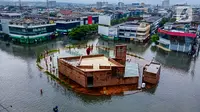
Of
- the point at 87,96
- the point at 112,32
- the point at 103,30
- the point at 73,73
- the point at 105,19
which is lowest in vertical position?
the point at 87,96

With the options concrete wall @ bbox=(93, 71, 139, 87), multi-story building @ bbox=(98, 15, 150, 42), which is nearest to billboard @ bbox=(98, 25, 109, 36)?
multi-story building @ bbox=(98, 15, 150, 42)

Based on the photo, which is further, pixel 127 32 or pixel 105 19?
pixel 105 19

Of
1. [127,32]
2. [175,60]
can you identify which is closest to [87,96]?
[175,60]

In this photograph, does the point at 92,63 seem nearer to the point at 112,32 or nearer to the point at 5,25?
the point at 112,32

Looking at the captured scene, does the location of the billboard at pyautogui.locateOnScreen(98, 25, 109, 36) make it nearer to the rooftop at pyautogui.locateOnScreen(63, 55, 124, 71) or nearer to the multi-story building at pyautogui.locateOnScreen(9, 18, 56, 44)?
the multi-story building at pyautogui.locateOnScreen(9, 18, 56, 44)

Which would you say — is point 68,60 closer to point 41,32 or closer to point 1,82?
point 1,82
